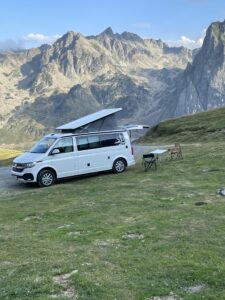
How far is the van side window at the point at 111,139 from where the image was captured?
98.3ft

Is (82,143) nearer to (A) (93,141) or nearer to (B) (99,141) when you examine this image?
(A) (93,141)

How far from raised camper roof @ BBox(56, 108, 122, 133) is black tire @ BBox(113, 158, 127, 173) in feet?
8.79

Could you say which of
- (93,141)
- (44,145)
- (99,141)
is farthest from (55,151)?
(99,141)

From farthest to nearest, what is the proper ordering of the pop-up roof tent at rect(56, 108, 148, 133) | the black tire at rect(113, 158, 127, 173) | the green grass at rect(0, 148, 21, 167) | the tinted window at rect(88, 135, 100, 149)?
1. the green grass at rect(0, 148, 21, 167)
2. the black tire at rect(113, 158, 127, 173)
3. the pop-up roof tent at rect(56, 108, 148, 133)
4. the tinted window at rect(88, 135, 100, 149)

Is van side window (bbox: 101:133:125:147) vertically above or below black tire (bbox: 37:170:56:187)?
above

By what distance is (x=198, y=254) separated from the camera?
11.6 meters

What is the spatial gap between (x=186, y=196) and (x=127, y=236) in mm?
6494

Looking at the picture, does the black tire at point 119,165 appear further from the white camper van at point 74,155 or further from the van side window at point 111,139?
the van side window at point 111,139

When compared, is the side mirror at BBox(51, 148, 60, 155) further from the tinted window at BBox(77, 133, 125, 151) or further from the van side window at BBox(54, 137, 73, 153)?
the tinted window at BBox(77, 133, 125, 151)

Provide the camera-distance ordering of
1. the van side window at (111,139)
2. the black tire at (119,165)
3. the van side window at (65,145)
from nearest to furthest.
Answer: the van side window at (65,145)
the van side window at (111,139)
the black tire at (119,165)

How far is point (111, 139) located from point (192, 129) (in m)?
35.0

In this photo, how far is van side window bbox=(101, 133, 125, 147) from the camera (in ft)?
98.3

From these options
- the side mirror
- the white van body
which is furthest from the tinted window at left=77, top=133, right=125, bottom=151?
the side mirror

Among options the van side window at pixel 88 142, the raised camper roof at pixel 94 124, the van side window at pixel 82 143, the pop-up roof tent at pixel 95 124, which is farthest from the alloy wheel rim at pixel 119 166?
the raised camper roof at pixel 94 124
